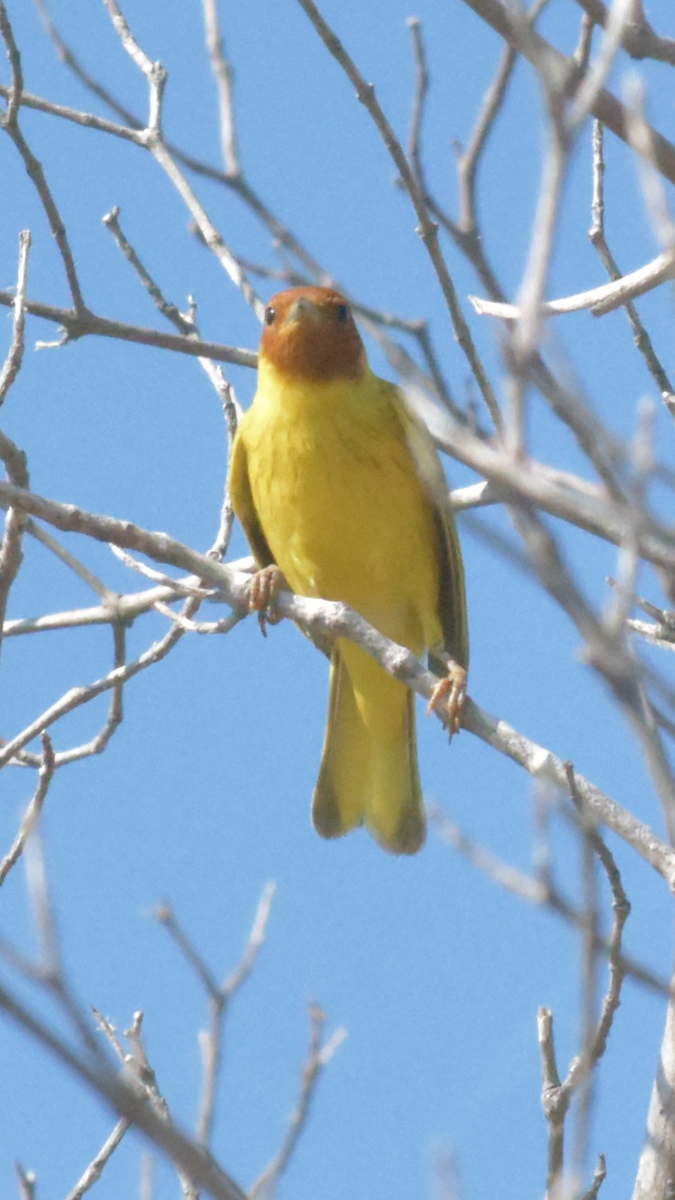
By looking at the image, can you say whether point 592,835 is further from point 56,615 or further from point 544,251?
point 56,615

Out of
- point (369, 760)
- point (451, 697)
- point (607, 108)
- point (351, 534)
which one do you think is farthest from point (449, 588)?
point (607, 108)

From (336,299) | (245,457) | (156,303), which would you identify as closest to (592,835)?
(156,303)

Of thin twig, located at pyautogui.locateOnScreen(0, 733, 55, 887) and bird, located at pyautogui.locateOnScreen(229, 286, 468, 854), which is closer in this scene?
thin twig, located at pyautogui.locateOnScreen(0, 733, 55, 887)

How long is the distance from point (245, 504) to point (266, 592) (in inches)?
31.7

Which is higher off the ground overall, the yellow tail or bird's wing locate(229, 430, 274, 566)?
bird's wing locate(229, 430, 274, 566)

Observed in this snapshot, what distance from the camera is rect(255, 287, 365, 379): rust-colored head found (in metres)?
5.65

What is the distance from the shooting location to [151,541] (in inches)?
137

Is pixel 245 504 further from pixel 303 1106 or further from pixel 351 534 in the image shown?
pixel 303 1106

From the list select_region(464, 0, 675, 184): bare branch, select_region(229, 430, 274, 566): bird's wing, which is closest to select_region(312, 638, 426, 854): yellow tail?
select_region(229, 430, 274, 566): bird's wing

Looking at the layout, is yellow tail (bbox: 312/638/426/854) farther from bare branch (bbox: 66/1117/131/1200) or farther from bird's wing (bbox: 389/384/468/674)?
bare branch (bbox: 66/1117/131/1200)

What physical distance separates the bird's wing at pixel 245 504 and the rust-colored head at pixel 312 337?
0.34 meters

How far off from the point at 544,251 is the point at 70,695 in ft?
9.67

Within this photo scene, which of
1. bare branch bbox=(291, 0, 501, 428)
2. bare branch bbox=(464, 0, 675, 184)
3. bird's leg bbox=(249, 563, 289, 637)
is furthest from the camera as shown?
bird's leg bbox=(249, 563, 289, 637)

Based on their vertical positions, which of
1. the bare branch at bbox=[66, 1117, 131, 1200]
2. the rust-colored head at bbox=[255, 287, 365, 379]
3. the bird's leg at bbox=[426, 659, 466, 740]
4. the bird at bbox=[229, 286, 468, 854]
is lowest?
the bare branch at bbox=[66, 1117, 131, 1200]
